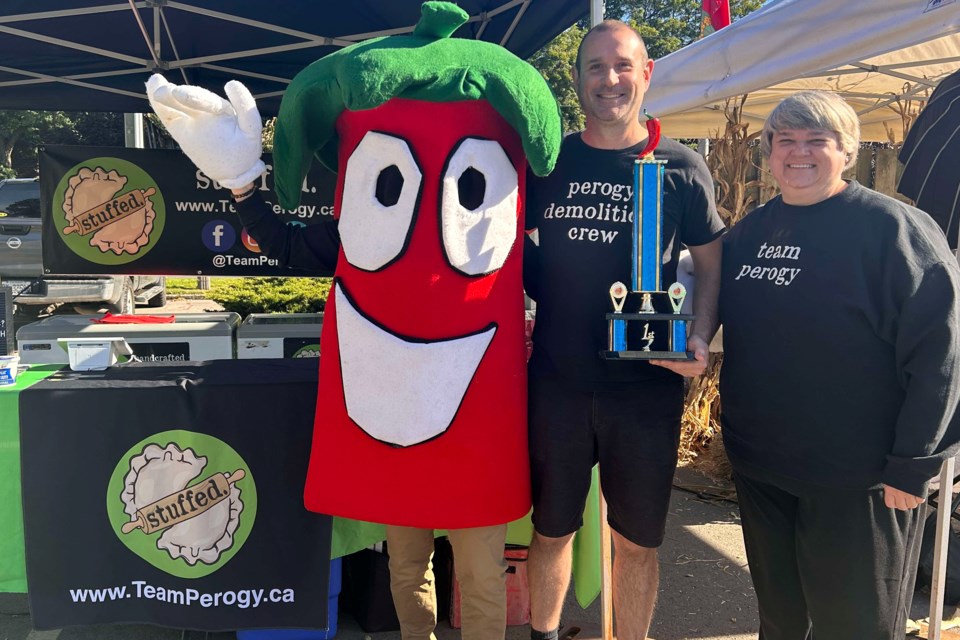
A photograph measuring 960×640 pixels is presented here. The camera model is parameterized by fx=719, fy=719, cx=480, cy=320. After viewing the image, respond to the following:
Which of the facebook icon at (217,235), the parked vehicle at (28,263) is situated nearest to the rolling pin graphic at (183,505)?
the facebook icon at (217,235)

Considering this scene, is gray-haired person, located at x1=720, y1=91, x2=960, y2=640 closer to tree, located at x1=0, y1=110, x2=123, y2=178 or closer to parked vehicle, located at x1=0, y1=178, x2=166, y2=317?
parked vehicle, located at x1=0, y1=178, x2=166, y2=317

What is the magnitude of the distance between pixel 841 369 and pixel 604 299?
0.61 meters

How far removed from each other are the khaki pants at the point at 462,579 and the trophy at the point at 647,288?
69 centimetres

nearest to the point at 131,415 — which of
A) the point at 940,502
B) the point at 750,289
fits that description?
the point at 750,289

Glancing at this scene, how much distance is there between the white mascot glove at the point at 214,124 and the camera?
1876 millimetres

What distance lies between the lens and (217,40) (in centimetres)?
418

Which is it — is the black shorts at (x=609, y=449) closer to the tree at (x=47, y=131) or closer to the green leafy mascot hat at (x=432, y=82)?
the green leafy mascot hat at (x=432, y=82)

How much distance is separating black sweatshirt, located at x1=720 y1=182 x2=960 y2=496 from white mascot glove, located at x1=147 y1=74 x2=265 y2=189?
1.39 metres

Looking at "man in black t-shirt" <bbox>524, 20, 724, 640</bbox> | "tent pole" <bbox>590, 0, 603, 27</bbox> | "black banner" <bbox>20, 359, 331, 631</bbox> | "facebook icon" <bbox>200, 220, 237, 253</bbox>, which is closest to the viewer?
"man in black t-shirt" <bbox>524, 20, 724, 640</bbox>

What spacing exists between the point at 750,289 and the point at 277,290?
5.22m

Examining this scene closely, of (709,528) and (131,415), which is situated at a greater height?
(131,415)

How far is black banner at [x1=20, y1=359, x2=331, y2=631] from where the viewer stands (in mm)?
2350

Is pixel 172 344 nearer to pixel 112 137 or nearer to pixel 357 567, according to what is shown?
pixel 357 567

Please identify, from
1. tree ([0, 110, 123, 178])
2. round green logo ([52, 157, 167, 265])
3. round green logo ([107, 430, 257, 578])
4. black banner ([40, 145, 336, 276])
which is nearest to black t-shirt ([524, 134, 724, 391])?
round green logo ([107, 430, 257, 578])
